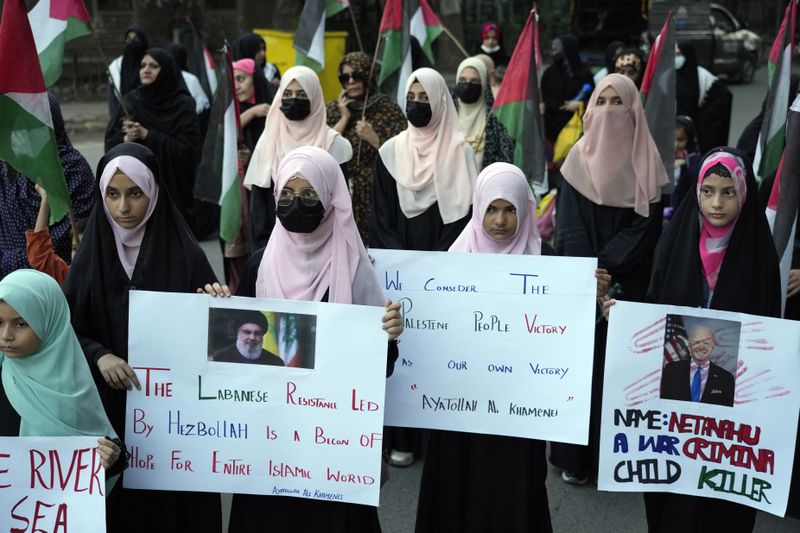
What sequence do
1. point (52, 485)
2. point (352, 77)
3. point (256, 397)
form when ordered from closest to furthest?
point (52, 485), point (256, 397), point (352, 77)

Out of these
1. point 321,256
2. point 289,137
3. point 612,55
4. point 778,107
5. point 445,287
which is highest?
point 612,55

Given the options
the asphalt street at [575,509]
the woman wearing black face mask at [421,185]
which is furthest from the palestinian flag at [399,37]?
the asphalt street at [575,509]

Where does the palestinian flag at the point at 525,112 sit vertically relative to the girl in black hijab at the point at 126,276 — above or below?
above

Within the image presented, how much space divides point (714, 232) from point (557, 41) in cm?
710

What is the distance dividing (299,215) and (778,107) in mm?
3089

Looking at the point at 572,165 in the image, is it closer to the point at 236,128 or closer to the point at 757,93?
the point at 236,128

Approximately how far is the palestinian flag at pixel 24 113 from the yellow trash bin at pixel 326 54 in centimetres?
736

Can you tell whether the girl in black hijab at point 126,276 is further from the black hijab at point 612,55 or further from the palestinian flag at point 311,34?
the black hijab at point 612,55

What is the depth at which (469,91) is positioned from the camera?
6.07 metres

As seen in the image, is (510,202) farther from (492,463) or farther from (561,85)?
(561,85)

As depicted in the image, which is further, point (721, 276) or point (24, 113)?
point (24, 113)

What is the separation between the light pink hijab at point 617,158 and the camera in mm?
4629

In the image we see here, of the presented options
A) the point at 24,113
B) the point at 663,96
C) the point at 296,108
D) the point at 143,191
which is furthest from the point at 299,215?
the point at 663,96

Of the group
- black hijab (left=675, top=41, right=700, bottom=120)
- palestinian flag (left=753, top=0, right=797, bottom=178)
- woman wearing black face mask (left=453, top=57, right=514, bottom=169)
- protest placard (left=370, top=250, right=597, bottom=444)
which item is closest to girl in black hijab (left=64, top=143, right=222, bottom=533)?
protest placard (left=370, top=250, right=597, bottom=444)
